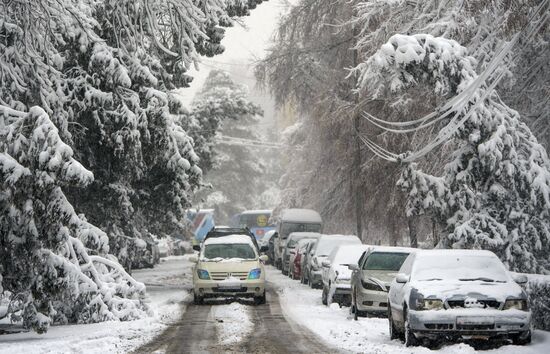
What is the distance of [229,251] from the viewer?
27.9m

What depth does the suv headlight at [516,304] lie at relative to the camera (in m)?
14.9

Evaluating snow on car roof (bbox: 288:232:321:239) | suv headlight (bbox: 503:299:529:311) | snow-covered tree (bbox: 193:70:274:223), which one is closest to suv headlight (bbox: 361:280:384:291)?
suv headlight (bbox: 503:299:529:311)

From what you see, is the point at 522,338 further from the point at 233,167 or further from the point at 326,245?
the point at 233,167

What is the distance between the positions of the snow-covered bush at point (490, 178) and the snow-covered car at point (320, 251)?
6.53 m

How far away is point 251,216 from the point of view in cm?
7881

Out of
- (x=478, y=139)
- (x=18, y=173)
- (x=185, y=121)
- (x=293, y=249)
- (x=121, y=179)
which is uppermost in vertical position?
(x=18, y=173)

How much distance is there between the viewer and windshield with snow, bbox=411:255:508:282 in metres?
15.9

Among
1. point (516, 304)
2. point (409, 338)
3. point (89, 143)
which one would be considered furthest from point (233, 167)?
point (516, 304)

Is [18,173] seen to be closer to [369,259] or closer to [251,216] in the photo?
[369,259]

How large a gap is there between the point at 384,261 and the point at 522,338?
7.89 meters

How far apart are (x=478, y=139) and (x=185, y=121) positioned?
703 inches

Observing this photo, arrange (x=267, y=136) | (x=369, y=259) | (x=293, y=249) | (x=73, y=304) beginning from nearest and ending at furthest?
(x=73, y=304)
(x=369, y=259)
(x=293, y=249)
(x=267, y=136)

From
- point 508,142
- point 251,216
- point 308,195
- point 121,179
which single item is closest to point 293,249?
point 308,195

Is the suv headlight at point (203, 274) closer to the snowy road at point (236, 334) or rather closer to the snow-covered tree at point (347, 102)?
the snowy road at point (236, 334)
